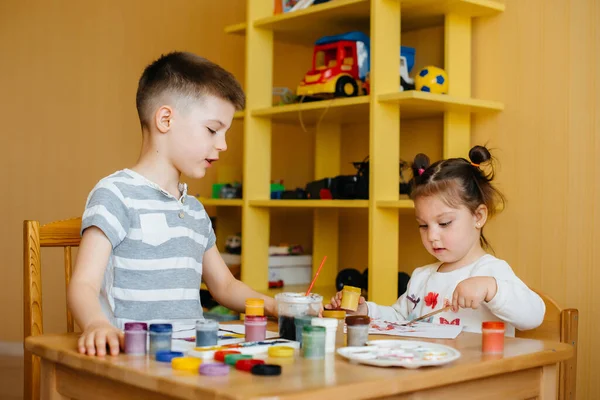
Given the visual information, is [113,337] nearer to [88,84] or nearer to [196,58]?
[196,58]

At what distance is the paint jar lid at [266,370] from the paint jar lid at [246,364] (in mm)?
20

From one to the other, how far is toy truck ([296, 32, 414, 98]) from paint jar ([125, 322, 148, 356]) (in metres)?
1.63

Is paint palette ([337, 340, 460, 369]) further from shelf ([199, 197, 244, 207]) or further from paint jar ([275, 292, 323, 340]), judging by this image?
shelf ([199, 197, 244, 207])

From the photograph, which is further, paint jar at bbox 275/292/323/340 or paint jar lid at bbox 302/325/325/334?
paint jar at bbox 275/292/323/340

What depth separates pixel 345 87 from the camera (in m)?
2.62

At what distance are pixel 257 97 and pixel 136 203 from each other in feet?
4.73

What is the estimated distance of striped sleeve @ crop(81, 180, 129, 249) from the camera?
55.6 inches

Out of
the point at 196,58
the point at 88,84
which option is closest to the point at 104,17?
the point at 88,84

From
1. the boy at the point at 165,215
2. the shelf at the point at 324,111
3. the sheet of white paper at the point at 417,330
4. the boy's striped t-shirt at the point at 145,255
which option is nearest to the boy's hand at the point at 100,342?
the boy at the point at 165,215

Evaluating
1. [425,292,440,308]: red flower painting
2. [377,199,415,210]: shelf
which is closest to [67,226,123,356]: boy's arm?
[425,292,440,308]: red flower painting

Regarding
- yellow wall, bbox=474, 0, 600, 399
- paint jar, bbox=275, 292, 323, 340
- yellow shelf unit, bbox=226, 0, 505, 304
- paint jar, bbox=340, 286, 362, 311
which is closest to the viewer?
paint jar, bbox=275, 292, 323, 340

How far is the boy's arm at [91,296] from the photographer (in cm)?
113

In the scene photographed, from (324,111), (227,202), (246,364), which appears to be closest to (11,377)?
(227,202)

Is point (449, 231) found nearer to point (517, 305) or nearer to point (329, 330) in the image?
point (517, 305)
